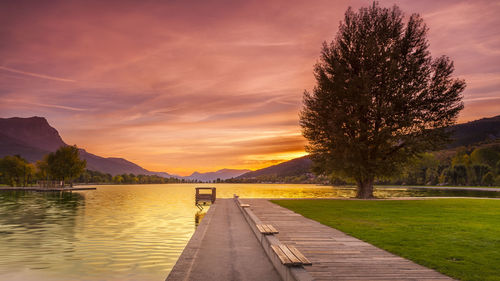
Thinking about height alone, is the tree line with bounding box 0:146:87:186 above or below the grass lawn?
above

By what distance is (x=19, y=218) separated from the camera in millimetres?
24766

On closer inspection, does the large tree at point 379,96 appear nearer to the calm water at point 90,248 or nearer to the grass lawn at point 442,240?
the grass lawn at point 442,240

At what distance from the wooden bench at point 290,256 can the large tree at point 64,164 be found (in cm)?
8747

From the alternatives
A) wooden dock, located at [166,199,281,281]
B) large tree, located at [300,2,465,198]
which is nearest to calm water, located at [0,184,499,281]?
wooden dock, located at [166,199,281,281]

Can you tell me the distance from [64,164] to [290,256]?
88774 millimetres

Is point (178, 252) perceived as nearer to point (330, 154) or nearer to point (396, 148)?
point (330, 154)

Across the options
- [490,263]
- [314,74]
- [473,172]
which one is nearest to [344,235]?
[490,263]

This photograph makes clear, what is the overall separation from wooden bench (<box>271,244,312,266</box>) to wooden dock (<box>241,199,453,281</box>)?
44 centimetres

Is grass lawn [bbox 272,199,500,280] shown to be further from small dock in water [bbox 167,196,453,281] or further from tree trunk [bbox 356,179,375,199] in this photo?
tree trunk [bbox 356,179,375,199]

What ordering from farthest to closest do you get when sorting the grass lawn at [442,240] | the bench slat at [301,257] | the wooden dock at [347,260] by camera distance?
Result: the grass lawn at [442,240], the wooden dock at [347,260], the bench slat at [301,257]

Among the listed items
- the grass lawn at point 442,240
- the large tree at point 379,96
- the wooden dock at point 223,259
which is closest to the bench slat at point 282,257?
the wooden dock at point 223,259

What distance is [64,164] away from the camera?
274 ft

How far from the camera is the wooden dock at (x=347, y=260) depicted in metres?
7.55

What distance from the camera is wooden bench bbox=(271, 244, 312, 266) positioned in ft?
23.9
